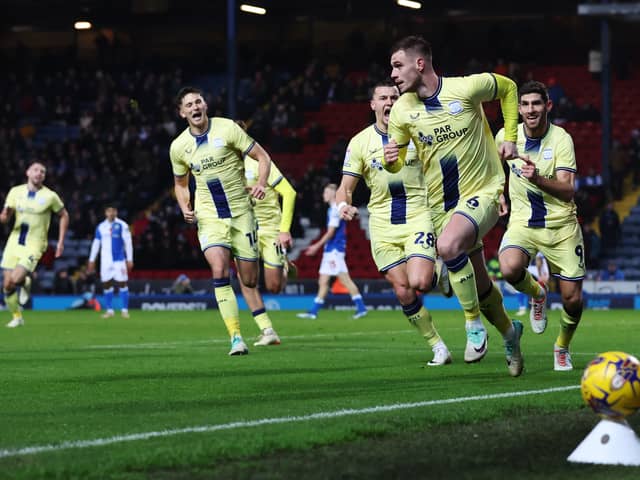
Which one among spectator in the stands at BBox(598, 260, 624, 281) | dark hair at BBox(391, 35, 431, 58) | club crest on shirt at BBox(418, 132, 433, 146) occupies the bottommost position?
spectator in the stands at BBox(598, 260, 624, 281)

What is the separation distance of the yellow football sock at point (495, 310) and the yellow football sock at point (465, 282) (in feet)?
0.84

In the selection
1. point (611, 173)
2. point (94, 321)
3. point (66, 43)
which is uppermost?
point (66, 43)

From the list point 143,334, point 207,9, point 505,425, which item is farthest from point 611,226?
point 505,425

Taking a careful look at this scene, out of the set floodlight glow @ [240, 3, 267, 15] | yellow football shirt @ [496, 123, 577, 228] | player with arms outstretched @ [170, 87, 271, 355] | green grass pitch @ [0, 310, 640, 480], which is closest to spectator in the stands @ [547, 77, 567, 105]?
floodlight glow @ [240, 3, 267, 15]

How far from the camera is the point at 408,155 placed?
12305 mm

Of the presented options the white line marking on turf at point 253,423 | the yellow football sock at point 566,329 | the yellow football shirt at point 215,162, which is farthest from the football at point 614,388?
the yellow football shirt at point 215,162

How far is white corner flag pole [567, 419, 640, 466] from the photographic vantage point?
5953mm

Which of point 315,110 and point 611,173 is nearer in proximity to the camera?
point 611,173

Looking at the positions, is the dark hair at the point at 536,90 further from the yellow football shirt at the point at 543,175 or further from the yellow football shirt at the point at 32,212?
the yellow football shirt at the point at 32,212

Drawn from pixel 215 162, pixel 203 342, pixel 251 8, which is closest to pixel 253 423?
pixel 215 162

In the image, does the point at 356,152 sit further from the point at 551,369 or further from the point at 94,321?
the point at 94,321

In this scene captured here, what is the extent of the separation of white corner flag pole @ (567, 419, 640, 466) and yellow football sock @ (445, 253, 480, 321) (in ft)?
13.5

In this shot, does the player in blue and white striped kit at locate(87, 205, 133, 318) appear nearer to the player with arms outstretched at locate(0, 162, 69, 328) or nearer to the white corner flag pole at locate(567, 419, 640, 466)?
the player with arms outstretched at locate(0, 162, 69, 328)

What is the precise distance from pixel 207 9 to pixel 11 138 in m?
8.31
